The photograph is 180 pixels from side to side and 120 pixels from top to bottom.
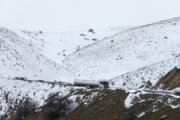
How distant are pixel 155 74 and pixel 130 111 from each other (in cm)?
1712

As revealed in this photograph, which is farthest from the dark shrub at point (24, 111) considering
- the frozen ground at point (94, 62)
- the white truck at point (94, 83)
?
the white truck at point (94, 83)

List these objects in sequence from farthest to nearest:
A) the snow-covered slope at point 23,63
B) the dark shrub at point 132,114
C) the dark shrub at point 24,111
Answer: the snow-covered slope at point 23,63 < the dark shrub at point 24,111 < the dark shrub at point 132,114

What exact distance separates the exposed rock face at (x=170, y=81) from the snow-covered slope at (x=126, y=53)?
17.3m

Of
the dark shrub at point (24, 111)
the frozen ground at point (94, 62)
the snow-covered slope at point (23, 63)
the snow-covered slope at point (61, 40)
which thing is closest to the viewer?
the dark shrub at point (24, 111)

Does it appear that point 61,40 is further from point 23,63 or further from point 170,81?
point 170,81

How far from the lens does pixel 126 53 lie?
194ft

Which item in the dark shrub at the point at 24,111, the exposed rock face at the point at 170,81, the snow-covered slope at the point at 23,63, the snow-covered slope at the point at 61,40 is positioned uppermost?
the snow-covered slope at the point at 61,40

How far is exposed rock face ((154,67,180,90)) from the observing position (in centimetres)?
2753

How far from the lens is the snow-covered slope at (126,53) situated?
51.3 metres

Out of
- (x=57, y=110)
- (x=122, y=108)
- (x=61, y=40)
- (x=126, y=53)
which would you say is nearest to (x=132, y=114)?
(x=122, y=108)

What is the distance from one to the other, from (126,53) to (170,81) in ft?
101

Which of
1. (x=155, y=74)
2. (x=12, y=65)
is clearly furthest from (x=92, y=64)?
(x=155, y=74)

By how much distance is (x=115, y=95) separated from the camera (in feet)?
79.5

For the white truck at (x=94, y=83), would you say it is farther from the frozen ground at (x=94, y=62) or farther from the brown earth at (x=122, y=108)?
the brown earth at (x=122, y=108)
